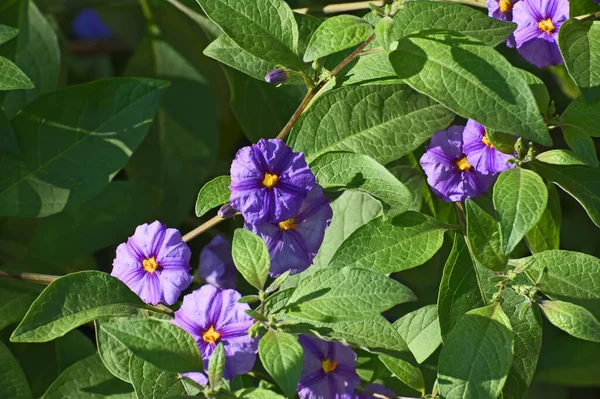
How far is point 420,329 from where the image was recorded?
59.4 inches

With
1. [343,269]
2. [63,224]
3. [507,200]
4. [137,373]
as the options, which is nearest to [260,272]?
[343,269]

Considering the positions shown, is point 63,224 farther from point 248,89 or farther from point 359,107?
point 359,107

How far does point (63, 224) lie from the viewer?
177 cm

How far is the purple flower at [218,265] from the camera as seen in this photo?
1.71 m

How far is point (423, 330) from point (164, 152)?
0.89m

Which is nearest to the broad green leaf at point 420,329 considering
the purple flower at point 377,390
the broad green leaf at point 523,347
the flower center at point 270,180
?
the purple flower at point 377,390

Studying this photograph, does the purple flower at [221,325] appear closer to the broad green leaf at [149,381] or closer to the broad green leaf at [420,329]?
the broad green leaf at [149,381]

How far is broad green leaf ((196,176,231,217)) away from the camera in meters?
1.28

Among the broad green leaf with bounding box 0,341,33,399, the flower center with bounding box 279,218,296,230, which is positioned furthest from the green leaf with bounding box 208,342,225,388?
the broad green leaf with bounding box 0,341,33,399

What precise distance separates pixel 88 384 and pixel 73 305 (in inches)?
12.2

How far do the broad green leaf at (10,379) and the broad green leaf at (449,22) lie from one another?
0.83 m

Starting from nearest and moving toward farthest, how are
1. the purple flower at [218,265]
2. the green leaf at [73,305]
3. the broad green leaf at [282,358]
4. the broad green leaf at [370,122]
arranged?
the broad green leaf at [282,358]
the green leaf at [73,305]
the broad green leaf at [370,122]
the purple flower at [218,265]

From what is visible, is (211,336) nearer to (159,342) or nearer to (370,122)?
(159,342)

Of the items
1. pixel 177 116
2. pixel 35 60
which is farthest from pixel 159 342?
pixel 177 116
